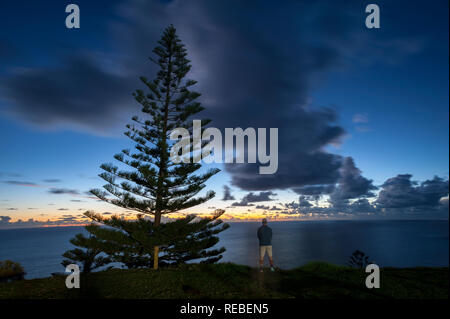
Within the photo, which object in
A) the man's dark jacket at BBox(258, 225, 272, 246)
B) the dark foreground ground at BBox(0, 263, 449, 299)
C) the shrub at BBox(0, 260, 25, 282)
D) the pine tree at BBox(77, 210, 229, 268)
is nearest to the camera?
the dark foreground ground at BBox(0, 263, 449, 299)

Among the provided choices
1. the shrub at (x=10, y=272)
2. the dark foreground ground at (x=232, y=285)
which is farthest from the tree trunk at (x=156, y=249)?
the shrub at (x=10, y=272)

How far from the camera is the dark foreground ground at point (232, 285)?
5.04m

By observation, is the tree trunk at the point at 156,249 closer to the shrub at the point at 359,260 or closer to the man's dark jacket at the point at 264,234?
the man's dark jacket at the point at 264,234

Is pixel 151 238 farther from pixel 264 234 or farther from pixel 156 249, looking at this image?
pixel 264 234

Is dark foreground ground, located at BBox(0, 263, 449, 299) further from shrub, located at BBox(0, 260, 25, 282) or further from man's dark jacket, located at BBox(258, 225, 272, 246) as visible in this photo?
shrub, located at BBox(0, 260, 25, 282)

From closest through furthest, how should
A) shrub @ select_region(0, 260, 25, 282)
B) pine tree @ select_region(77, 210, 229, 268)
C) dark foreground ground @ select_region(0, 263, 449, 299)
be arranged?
dark foreground ground @ select_region(0, 263, 449, 299)
pine tree @ select_region(77, 210, 229, 268)
shrub @ select_region(0, 260, 25, 282)

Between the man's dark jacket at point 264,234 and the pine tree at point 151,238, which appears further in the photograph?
the pine tree at point 151,238

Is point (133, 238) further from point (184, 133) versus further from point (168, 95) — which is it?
point (168, 95)

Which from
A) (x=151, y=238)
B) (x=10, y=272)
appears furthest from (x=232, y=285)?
(x=10, y=272)

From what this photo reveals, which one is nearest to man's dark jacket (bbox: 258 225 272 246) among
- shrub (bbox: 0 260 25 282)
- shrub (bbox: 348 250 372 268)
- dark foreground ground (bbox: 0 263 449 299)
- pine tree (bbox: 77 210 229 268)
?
dark foreground ground (bbox: 0 263 449 299)

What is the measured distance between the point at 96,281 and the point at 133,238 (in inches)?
197

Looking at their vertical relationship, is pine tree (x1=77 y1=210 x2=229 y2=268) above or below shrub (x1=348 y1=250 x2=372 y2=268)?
above

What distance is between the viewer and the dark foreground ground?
504 cm

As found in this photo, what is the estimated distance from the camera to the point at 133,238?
10.9 m
